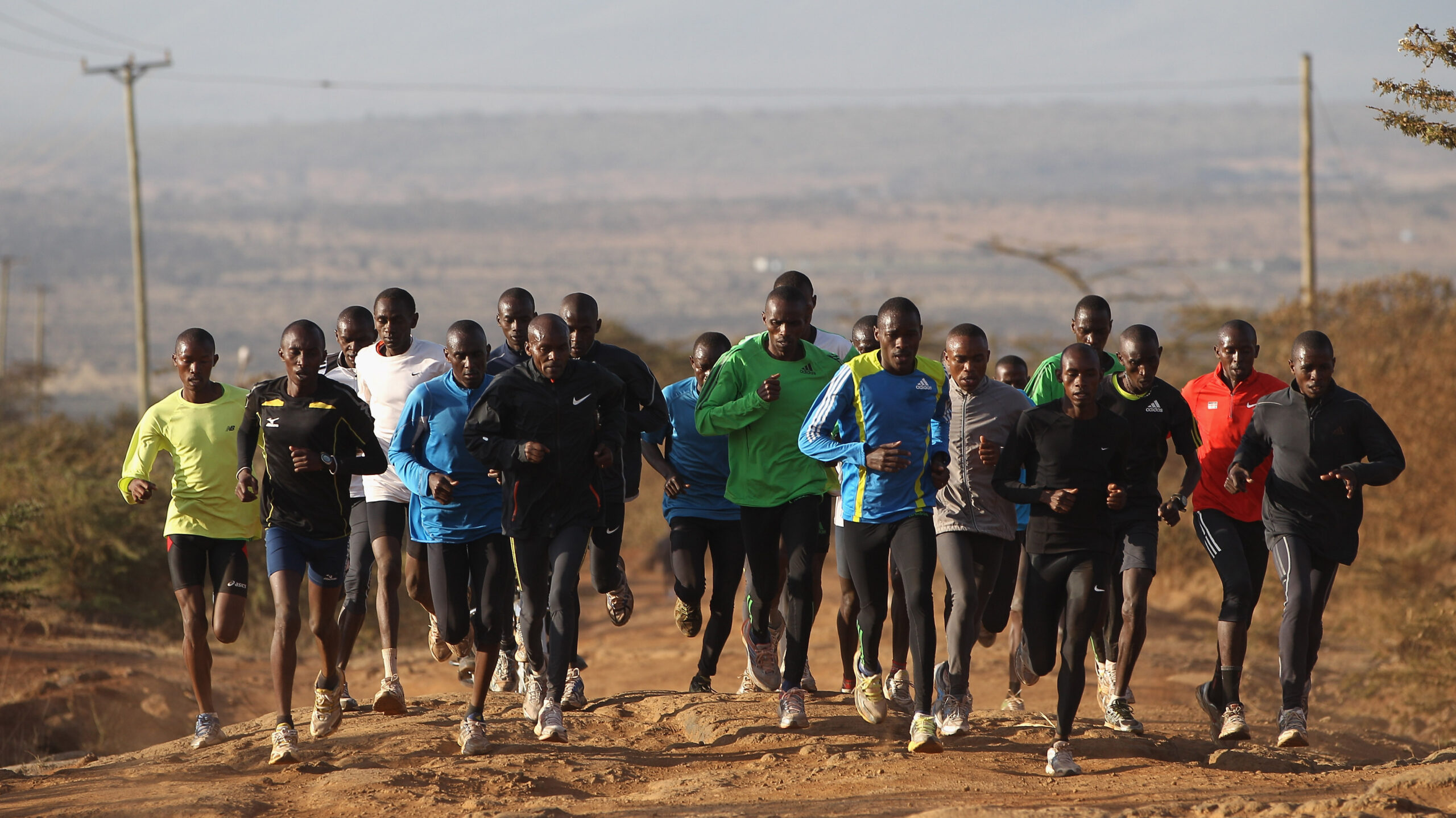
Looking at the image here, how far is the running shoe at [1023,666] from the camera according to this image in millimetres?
8047

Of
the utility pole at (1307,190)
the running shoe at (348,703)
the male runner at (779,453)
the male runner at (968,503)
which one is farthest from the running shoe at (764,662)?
the utility pole at (1307,190)

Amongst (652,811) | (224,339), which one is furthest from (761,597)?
(224,339)

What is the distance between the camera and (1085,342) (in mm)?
7828

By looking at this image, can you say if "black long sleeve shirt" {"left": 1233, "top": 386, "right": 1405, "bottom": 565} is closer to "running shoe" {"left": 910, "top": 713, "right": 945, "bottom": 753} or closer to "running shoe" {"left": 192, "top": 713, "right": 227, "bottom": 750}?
"running shoe" {"left": 910, "top": 713, "right": 945, "bottom": 753}

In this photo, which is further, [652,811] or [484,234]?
[484,234]

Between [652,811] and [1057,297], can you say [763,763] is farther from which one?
[1057,297]

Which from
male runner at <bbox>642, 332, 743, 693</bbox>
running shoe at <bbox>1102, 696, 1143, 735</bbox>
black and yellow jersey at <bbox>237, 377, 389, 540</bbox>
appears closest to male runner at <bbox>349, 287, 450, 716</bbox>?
black and yellow jersey at <bbox>237, 377, 389, 540</bbox>

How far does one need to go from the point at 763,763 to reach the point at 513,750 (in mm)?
1263

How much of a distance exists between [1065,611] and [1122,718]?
3.45 ft

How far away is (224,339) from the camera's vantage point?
3442 inches

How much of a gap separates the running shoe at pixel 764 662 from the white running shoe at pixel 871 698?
1.01 m

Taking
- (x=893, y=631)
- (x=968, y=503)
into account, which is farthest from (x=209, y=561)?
(x=968, y=503)

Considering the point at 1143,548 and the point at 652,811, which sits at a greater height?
the point at 1143,548

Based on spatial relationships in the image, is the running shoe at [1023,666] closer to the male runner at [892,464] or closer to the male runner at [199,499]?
the male runner at [892,464]
